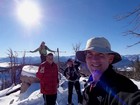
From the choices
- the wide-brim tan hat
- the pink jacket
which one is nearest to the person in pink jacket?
the pink jacket

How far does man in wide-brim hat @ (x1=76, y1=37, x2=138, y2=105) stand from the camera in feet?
5.05

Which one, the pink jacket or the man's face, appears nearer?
the man's face

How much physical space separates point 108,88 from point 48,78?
18.5 ft

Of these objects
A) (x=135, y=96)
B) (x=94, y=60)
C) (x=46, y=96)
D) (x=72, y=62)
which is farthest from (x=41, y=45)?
(x=135, y=96)

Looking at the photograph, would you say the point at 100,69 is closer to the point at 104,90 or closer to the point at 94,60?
the point at 94,60

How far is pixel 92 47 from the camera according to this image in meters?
1.92

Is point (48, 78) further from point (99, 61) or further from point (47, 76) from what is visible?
point (99, 61)

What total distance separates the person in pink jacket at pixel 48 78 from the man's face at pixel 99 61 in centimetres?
499

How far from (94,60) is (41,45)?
35.8 ft

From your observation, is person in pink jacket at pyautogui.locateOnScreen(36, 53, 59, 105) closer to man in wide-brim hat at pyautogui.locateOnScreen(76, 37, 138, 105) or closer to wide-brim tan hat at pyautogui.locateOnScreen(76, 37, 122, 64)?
man in wide-brim hat at pyautogui.locateOnScreen(76, 37, 138, 105)

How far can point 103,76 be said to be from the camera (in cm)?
180

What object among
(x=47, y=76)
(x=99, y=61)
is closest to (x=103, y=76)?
(x=99, y=61)

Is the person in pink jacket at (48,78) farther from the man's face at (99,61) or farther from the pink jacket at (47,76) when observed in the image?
the man's face at (99,61)

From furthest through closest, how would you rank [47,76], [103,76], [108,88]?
[47,76] → [103,76] → [108,88]
